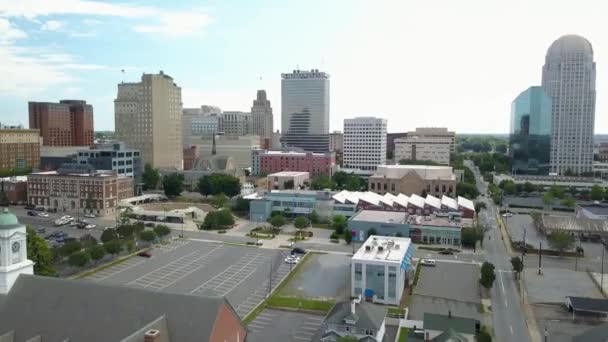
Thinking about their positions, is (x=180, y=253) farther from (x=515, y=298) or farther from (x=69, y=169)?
(x=69, y=169)

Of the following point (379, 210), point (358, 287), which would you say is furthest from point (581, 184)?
point (358, 287)

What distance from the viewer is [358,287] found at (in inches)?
1478

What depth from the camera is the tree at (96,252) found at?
42.4 m

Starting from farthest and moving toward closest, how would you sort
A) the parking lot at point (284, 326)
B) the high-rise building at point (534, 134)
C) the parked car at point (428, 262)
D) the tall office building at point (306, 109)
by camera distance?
the tall office building at point (306, 109) → the high-rise building at point (534, 134) → the parked car at point (428, 262) → the parking lot at point (284, 326)

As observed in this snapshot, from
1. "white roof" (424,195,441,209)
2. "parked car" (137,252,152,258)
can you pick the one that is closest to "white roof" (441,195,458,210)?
"white roof" (424,195,441,209)

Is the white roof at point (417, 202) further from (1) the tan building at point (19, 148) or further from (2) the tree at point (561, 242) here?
(1) the tan building at point (19, 148)

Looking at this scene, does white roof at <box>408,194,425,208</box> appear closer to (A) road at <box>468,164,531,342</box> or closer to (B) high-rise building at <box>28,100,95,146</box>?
(A) road at <box>468,164,531,342</box>

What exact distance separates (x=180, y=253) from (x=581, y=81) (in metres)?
111

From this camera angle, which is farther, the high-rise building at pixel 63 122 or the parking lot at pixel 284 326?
the high-rise building at pixel 63 122

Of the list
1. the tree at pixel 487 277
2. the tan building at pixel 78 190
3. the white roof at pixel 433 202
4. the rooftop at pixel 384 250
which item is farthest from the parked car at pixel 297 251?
the tan building at pixel 78 190

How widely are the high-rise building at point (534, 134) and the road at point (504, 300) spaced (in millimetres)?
73827

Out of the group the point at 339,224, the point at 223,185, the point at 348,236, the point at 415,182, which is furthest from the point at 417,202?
the point at 223,185

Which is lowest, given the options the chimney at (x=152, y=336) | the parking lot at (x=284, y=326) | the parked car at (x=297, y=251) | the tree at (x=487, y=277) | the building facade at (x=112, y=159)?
the parking lot at (x=284, y=326)

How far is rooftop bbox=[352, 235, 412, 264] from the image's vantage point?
3812 centimetres
